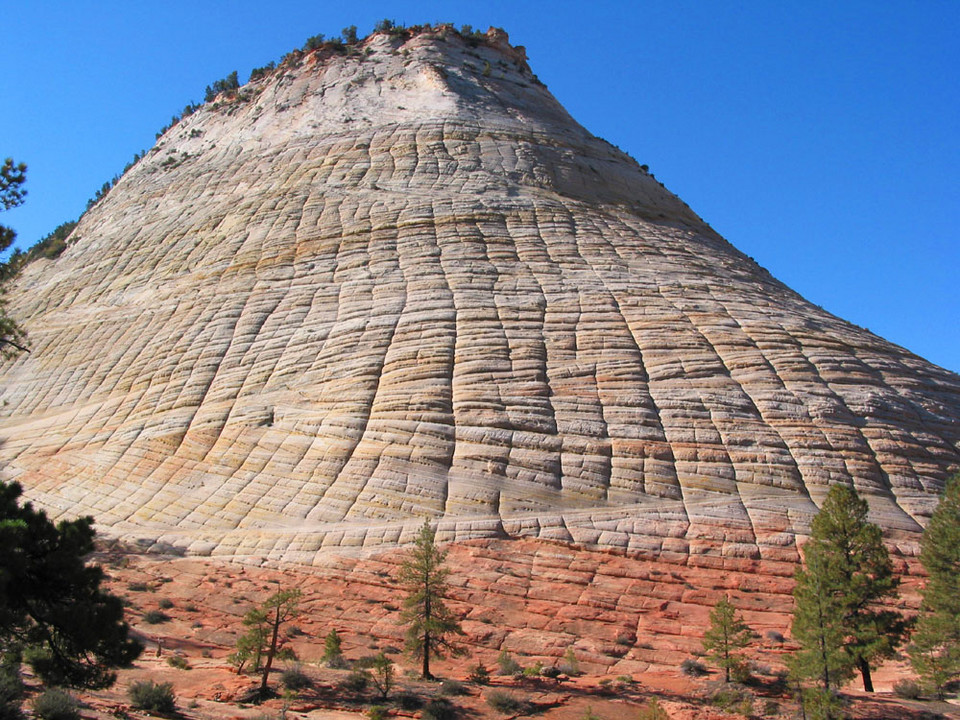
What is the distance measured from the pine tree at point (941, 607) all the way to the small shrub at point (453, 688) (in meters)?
6.51

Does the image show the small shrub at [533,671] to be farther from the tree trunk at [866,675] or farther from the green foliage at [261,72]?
the green foliage at [261,72]

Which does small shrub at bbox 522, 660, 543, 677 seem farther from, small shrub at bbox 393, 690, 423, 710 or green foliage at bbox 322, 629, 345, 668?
green foliage at bbox 322, 629, 345, 668

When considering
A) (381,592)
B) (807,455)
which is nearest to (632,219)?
(807,455)

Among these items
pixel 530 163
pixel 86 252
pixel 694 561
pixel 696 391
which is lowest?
pixel 694 561

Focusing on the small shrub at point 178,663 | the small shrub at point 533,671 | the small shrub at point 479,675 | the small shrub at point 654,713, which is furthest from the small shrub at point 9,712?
the small shrub at point 654,713

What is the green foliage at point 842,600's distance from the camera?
10547 mm

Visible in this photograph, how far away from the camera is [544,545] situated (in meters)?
14.6

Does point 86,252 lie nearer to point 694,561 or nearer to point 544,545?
point 544,545

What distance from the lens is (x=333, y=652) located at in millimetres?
11781

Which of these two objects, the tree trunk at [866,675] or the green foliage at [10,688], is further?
the tree trunk at [866,675]

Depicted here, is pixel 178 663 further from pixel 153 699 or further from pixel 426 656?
pixel 426 656

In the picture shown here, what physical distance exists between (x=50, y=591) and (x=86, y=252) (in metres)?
28.3

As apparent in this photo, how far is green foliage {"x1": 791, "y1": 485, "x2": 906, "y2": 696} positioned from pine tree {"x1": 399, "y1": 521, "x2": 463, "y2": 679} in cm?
506

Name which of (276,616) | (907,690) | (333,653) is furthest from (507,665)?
(907,690)
